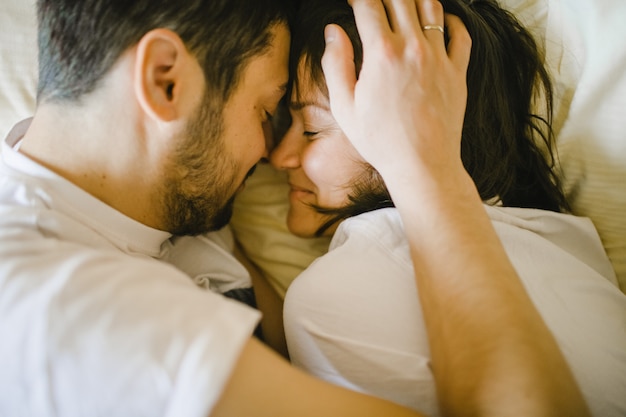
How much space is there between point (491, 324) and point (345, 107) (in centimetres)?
42

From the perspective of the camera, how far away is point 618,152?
92 cm

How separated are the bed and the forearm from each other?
372mm

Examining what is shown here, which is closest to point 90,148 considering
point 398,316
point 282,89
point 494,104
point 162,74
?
point 162,74

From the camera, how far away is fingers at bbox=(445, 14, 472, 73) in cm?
88

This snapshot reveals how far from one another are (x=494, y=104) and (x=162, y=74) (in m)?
0.66

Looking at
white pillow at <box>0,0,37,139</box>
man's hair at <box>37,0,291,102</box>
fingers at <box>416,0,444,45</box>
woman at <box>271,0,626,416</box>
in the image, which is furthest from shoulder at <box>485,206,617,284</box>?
white pillow at <box>0,0,37,139</box>

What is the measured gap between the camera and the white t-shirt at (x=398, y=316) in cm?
73

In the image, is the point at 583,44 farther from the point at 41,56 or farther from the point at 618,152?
Result: the point at 41,56

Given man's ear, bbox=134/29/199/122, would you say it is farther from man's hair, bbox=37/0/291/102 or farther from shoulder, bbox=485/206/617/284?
shoulder, bbox=485/206/617/284

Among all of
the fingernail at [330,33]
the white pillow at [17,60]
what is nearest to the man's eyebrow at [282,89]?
the fingernail at [330,33]

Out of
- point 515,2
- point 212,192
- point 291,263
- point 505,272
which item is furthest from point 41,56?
point 515,2

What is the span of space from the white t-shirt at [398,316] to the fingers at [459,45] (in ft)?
0.99

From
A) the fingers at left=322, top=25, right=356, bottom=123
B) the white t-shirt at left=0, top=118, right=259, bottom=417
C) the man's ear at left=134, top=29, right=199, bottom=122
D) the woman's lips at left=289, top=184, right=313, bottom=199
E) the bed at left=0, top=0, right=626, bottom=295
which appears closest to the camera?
the white t-shirt at left=0, top=118, right=259, bottom=417

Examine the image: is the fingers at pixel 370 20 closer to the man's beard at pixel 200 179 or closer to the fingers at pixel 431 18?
the fingers at pixel 431 18
